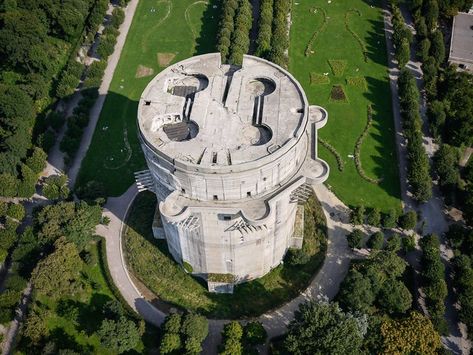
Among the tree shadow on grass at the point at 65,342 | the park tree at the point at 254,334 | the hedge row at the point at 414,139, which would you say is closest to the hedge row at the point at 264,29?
the hedge row at the point at 414,139

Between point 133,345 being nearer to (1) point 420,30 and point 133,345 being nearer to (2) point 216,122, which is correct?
(2) point 216,122

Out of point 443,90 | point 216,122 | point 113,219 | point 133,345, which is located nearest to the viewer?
point 216,122

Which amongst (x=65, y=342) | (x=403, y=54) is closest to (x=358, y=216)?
(x=403, y=54)

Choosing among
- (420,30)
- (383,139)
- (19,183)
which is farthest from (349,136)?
(19,183)

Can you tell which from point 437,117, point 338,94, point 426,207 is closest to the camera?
point 426,207

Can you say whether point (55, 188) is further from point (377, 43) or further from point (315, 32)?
point (377, 43)

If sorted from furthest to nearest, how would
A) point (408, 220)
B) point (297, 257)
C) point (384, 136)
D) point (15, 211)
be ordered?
point (384, 136) < point (15, 211) < point (408, 220) < point (297, 257)
